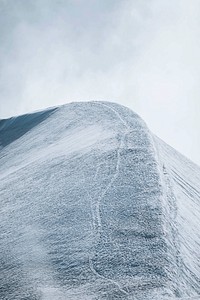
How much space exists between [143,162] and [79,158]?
1.06m

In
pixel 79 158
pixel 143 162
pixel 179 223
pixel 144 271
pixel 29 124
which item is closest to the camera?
pixel 144 271

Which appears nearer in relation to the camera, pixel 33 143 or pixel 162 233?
pixel 162 233

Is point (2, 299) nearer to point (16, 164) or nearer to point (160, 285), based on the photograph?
point (160, 285)

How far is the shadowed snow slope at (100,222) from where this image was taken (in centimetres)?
267

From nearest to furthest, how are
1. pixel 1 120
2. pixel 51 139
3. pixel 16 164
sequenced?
pixel 16 164 → pixel 51 139 → pixel 1 120

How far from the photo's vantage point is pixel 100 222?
3.37 meters

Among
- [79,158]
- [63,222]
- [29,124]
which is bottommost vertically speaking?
[63,222]

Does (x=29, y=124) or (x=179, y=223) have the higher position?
(x=29, y=124)

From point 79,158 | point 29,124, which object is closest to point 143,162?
point 79,158

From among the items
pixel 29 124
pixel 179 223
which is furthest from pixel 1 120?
pixel 179 223

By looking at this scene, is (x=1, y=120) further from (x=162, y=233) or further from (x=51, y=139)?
(x=162, y=233)

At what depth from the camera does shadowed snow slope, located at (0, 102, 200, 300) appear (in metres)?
2.67

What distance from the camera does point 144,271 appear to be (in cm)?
265

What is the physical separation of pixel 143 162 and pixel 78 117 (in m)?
3.08
